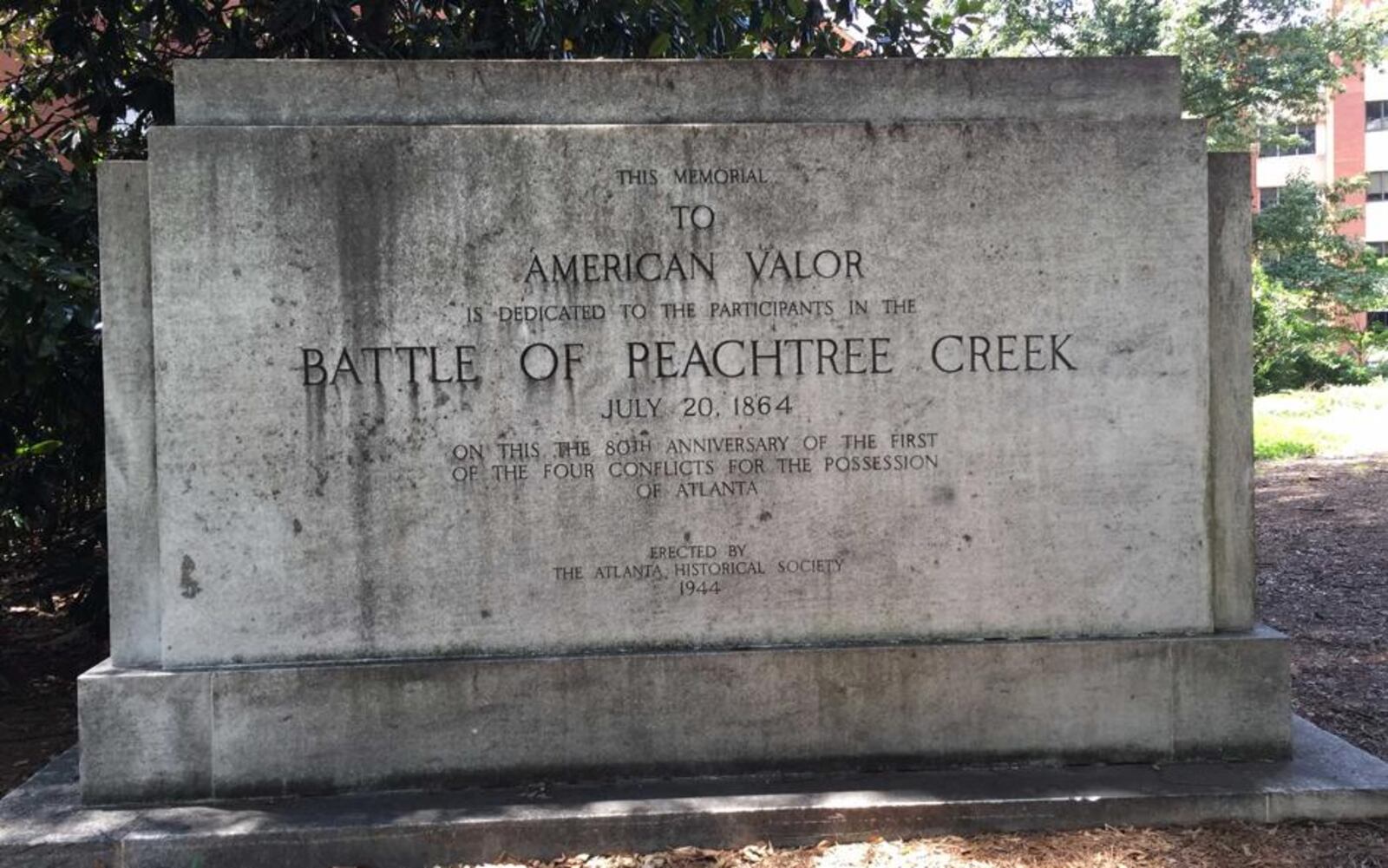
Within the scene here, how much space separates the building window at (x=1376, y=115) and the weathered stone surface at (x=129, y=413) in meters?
58.8

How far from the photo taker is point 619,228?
4.53 meters

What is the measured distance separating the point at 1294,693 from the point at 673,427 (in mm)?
3814

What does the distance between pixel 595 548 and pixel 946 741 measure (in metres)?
1.54

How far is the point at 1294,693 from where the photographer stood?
614cm

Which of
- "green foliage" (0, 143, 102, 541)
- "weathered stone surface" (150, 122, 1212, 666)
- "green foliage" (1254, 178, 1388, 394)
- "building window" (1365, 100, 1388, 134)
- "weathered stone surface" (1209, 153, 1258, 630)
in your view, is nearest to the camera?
"weathered stone surface" (150, 122, 1212, 666)

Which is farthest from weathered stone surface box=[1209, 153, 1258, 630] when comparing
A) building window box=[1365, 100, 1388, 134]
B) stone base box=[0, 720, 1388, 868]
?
building window box=[1365, 100, 1388, 134]

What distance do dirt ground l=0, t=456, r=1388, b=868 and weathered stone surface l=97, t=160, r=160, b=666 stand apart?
1654mm

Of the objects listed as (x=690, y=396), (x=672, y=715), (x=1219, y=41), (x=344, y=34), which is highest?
(x=1219, y=41)

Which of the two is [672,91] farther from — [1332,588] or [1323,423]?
[1323,423]

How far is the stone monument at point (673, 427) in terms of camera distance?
441 cm

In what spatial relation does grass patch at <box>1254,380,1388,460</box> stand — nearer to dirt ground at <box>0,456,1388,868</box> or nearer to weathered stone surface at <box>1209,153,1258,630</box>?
dirt ground at <box>0,456,1388,868</box>

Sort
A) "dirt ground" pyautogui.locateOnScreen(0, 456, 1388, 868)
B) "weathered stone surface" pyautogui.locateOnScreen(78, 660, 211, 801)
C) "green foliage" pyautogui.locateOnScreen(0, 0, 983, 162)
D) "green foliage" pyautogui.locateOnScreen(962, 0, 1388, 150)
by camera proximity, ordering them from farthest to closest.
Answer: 1. "green foliage" pyautogui.locateOnScreen(962, 0, 1388, 150)
2. "green foliage" pyautogui.locateOnScreen(0, 0, 983, 162)
3. "weathered stone surface" pyautogui.locateOnScreen(78, 660, 211, 801)
4. "dirt ground" pyautogui.locateOnScreen(0, 456, 1388, 868)

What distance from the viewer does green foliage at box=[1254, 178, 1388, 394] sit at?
29.5 metres

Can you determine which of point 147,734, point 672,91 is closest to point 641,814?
point 147,734
